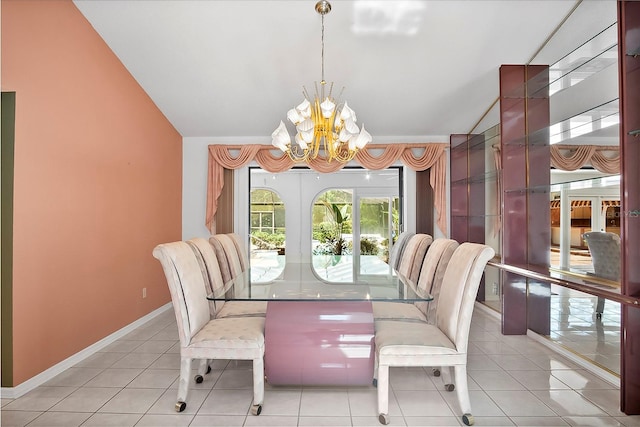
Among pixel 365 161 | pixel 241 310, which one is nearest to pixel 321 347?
pixel 241 310

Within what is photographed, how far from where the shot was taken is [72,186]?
2.93m

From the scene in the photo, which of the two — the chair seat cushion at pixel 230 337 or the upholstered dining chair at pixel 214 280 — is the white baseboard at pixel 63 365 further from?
the chair seat cushion at pixel 230 337

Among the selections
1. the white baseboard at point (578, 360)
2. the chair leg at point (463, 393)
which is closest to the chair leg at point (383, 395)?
the chair leg at point (463, 393)

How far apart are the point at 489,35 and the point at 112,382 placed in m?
4.20

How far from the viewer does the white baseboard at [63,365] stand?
93.0 inches

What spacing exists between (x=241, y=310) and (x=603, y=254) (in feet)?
9.00

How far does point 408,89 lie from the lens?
13.4 ft

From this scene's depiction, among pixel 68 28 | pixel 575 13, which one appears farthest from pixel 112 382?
pixel 575 13

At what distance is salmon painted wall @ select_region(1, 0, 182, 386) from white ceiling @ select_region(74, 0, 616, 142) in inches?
16.0

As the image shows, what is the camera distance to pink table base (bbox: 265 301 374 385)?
7.68ft

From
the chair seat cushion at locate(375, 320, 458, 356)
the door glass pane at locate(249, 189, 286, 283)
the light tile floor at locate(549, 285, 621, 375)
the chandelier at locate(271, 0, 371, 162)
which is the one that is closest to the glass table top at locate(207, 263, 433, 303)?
the chair seat cushion at locate(375, 320, 458, 356)

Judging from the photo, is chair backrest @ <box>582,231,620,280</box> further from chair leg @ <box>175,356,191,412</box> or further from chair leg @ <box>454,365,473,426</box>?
chair leg @ <box>175,356,191,412</box>

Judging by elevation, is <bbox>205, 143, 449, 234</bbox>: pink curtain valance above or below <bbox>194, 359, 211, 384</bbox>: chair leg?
above

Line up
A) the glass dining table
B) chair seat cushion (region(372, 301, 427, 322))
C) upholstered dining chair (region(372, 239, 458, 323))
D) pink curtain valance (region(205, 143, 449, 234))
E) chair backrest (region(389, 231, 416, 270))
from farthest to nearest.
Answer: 1. pink curtain valance (region(205, 143, 449, 234))
2. chair backrest (region(389, 231, 416, 270))
3. chair seat cushion (region(372, 301, 427, 322))
4. upholstered dining chair (region(372, 239, 458, 323))
5. the glass dining table
